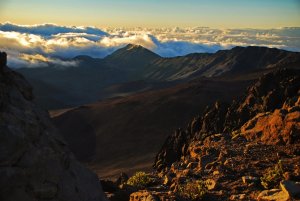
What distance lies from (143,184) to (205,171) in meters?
2.10

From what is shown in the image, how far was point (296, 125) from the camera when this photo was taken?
1652cm

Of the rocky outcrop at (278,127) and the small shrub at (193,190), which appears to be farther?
the rocky outcrop at (278,127)

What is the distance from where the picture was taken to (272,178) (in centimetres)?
1227

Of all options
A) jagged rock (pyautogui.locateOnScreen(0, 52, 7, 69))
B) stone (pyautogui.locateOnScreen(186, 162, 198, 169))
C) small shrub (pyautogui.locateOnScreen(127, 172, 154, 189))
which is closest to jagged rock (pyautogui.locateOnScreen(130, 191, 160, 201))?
small shrub (pyautogui.locateOnScreen(127, 172, 154, 189))

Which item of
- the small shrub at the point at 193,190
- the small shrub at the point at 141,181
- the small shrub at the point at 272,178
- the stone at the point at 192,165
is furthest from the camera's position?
the stone at the point at 192,165

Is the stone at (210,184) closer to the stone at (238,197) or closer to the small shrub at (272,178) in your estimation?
the stone at (238,197)

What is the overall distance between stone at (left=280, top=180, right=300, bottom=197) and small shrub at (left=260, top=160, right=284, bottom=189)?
1.14 metres

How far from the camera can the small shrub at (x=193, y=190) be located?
11.9 metres

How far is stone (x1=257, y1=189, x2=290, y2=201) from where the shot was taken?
1049 cm

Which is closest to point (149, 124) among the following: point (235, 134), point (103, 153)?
point (103, 153)

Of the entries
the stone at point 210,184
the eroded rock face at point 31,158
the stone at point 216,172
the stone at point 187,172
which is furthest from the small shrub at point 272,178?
the eroded rock face at point 31,158

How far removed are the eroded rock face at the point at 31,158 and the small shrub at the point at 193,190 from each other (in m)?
3.01

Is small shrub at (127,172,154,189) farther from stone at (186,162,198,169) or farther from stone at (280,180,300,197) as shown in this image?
stone at (280,180,300,197)

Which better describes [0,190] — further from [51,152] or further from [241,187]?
[241,187]
